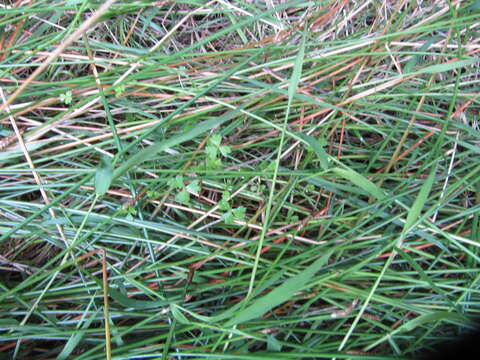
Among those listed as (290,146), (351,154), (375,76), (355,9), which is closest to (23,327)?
(290,146)

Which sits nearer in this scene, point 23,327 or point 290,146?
point 23,327

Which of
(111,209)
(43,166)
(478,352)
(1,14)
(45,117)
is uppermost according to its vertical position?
(1,14)

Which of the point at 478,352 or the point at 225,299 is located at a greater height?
the point at 225,299

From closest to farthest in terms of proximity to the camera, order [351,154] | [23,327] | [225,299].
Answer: [23,327] < [225,299] < [351,154]

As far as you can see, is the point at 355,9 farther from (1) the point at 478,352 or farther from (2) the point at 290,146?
(1) the point at 478,352

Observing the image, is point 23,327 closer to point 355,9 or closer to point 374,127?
point 374,127

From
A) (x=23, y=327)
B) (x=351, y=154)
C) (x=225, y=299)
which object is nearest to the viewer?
(x=23, y=327)
